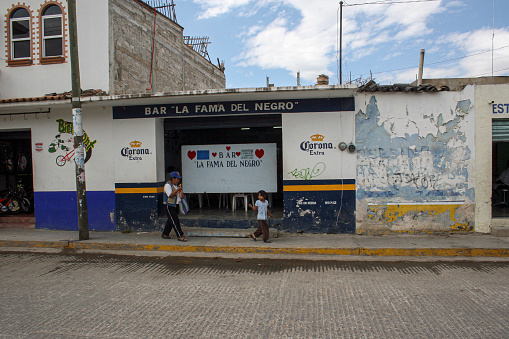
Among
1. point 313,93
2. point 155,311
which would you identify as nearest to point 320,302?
point 155,311

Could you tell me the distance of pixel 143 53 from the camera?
39.3ft

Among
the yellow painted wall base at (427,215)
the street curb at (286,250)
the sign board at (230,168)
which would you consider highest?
the sign board at (230,168)

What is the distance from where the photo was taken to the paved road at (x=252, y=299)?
3.92 metres

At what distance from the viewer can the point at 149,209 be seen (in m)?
9.41

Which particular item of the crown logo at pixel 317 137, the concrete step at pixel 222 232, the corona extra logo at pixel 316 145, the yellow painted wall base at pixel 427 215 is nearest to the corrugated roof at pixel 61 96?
the concrete step at pixel 222 232

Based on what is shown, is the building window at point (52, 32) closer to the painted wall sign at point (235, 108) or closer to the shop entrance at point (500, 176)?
the painted wall sign at point (235, 108)

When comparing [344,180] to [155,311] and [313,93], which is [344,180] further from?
[155,311]

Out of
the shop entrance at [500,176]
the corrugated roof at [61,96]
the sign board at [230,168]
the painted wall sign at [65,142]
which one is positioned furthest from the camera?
the shop entrance at [500,176]

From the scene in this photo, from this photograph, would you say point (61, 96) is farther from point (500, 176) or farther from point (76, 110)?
point (500, 176)

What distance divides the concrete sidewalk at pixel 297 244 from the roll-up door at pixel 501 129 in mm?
2501

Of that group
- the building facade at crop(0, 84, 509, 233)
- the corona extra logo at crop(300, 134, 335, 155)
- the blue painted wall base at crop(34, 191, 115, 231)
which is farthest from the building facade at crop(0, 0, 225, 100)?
the corona extra logo at crop(300, 134, 335, 155)

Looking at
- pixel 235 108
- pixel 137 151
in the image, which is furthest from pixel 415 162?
pixel 137 151

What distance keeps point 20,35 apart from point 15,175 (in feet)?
16.6

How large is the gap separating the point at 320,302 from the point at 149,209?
6.08 m
